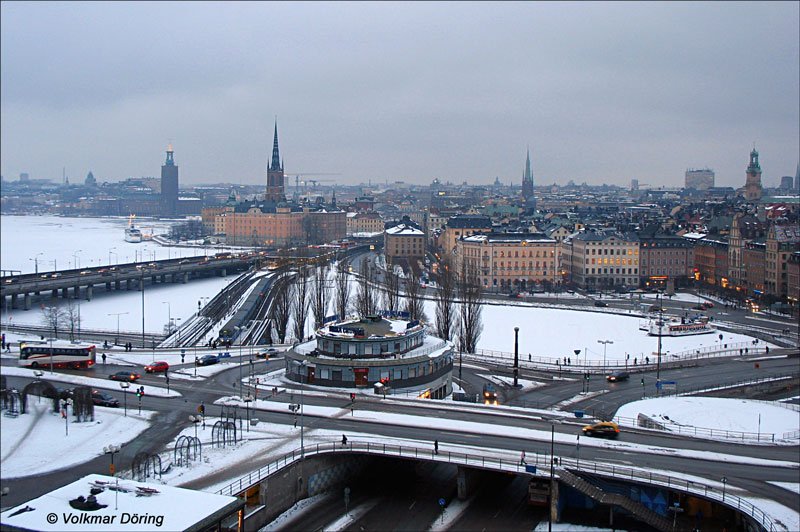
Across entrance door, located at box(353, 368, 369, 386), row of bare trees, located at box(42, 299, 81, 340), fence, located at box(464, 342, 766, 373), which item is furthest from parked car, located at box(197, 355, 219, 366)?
fence, located at box(464, 342, 766, 373)

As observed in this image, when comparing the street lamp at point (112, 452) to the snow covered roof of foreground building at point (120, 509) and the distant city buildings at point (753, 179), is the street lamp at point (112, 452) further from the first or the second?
the distant city buildings at point (753, 179)

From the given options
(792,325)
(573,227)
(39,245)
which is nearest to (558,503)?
(792,325)

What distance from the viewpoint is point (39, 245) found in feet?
266

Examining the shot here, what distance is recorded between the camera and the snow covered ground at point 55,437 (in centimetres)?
1767

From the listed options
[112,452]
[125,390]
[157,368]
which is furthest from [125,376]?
[112,452]

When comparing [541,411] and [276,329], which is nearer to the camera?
[541,411]

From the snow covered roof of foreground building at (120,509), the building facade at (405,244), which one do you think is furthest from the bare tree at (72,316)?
the building facade at (405,244)

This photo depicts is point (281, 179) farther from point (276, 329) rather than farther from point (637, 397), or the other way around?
point (637, 397)

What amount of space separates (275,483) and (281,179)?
120 meters

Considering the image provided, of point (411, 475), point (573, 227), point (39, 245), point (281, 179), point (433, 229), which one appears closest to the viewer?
point (411, 475)

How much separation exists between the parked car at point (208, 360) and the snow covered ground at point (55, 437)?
20.6 ft

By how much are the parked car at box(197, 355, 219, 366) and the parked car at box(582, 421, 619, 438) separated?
14.1 m

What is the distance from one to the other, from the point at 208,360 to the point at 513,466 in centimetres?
1494

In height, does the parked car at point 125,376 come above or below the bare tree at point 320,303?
below
